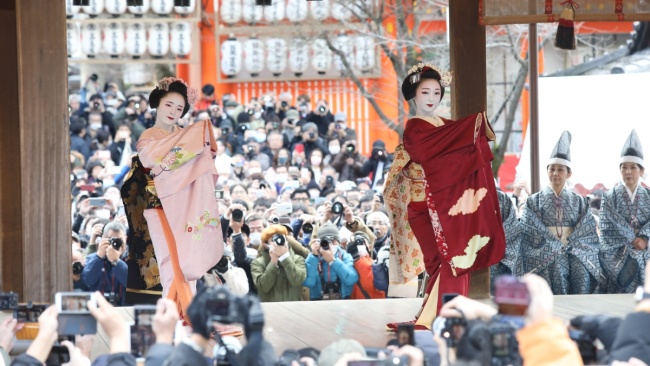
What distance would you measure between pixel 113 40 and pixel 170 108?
11.7 metres

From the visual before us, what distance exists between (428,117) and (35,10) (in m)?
2.50

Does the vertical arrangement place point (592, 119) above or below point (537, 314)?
above

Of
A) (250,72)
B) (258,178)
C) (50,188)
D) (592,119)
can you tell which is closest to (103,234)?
(50,188)

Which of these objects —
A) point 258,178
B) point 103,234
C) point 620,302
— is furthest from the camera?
point 258,178

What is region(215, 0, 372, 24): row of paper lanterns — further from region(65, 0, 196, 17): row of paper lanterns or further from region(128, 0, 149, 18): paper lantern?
region(128, 0, 149, 18): paper lantern

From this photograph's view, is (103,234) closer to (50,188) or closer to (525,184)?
(50,188)

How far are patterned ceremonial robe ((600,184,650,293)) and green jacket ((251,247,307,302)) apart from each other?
252 centimetres

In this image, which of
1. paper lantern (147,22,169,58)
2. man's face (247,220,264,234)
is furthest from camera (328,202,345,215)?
paper lantern (147,22,169,58)

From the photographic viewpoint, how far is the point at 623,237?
900 centimetres

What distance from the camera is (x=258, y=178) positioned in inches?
504

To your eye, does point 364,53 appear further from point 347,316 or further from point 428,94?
point 428,94

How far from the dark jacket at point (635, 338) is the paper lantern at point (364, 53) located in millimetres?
15125

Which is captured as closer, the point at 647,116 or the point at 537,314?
the point at 537,314

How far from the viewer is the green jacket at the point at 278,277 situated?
28.4 ft
